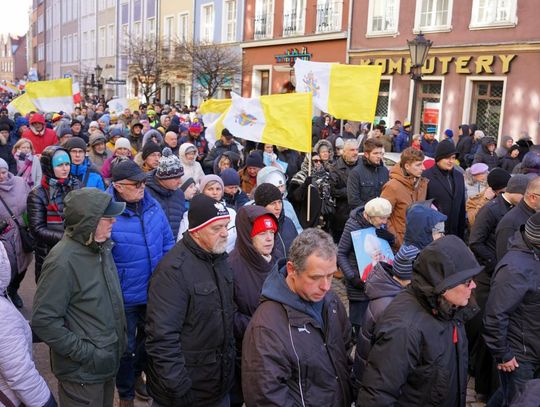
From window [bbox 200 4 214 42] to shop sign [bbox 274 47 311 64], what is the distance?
6682 mm

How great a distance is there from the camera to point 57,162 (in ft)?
16.8

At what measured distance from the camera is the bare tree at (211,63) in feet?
87.6

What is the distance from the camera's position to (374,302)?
127 inches

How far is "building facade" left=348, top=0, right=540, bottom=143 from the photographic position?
16125 mm

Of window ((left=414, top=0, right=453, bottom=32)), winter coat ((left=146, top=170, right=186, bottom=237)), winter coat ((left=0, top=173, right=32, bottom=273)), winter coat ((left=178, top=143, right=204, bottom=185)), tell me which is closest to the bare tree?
window ((left=414, top=0, right=453, bottom=32))

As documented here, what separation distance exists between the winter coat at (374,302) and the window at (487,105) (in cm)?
1536

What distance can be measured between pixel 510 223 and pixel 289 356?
2681 millimetres

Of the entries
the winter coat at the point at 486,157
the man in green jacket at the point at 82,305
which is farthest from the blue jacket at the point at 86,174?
the winter coat at the point at 486,157

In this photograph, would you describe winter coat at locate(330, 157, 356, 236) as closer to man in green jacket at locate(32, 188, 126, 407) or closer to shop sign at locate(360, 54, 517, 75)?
man in green jacket at locate(32, 188, 126, 407)

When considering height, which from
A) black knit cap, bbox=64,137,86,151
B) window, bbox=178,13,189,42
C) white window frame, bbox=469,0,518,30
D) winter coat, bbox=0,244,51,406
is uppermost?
window, bbox=178,13,189,42

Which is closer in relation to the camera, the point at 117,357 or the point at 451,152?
the point at 117,357

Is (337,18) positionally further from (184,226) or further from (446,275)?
(446,275)

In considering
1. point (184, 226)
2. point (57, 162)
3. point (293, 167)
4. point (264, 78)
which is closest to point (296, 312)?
point (184, 226)

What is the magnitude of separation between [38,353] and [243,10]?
84.5ft
